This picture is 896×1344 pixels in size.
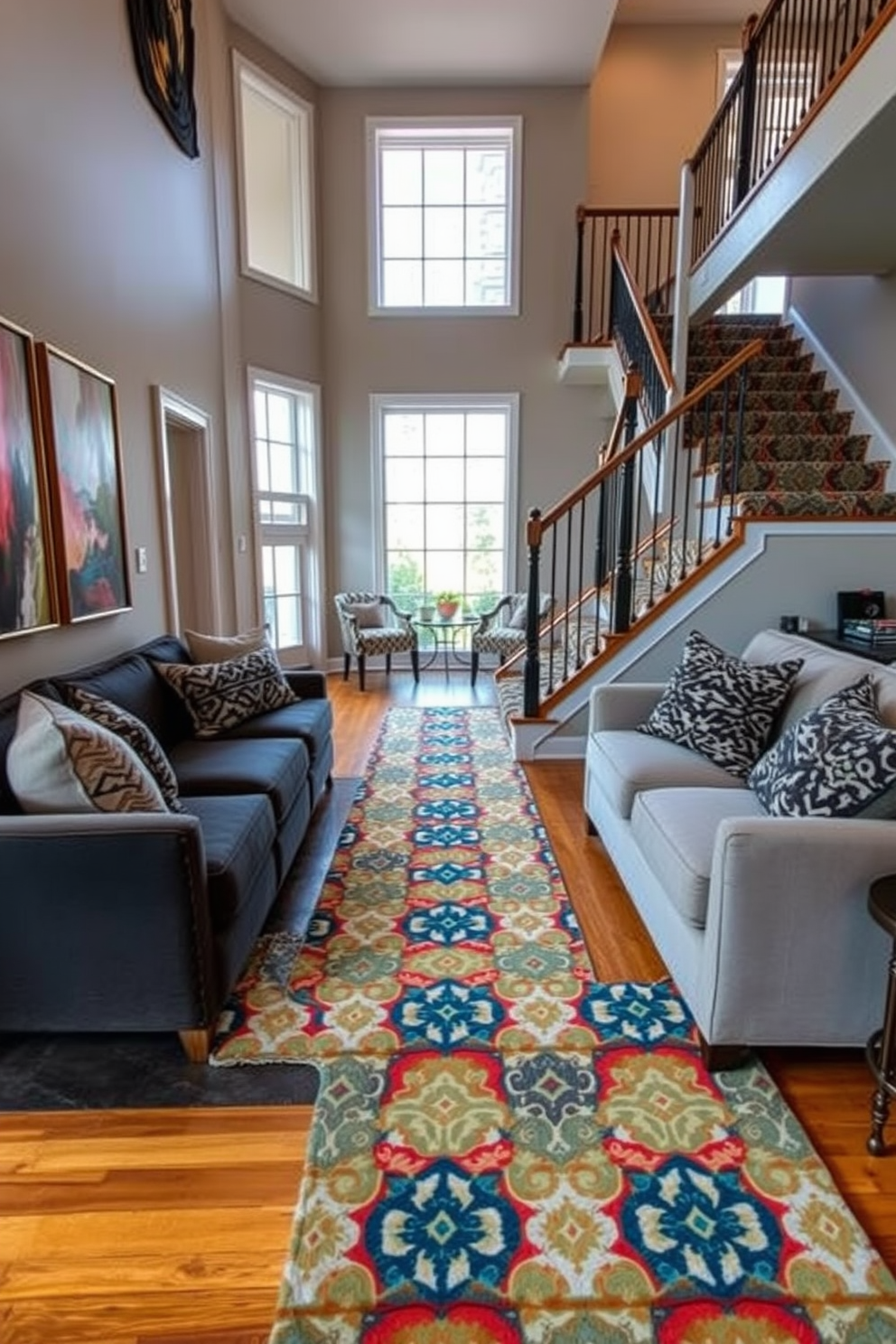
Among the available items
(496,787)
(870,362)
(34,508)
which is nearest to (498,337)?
(870,362)

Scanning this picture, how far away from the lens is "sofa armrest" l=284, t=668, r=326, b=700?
147 inches

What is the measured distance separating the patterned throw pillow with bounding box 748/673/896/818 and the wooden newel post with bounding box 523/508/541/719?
1888 millimetres

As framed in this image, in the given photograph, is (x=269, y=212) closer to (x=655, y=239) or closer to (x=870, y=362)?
(x=655, y=239)

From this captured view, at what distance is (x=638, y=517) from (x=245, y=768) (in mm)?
2875

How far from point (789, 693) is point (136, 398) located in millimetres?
3273

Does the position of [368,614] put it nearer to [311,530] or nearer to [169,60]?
[311,530]

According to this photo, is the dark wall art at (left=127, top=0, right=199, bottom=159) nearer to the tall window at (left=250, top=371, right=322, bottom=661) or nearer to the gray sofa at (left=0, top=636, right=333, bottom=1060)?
the tall window at (left=250, top=371, right=322, bottom=661)

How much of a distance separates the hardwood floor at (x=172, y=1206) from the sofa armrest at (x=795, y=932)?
7.3 inches

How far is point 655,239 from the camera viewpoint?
665 cm

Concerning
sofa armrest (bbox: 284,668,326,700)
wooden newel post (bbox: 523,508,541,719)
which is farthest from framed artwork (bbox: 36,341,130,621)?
wooden newel post (bbox: 523,508,541,719)

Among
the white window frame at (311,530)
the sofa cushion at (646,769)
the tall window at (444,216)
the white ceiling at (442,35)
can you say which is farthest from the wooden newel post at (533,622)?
the white ceiling at (442,35)

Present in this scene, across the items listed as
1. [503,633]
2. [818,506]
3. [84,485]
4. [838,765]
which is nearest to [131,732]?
[84,485]

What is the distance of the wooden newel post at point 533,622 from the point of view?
3.91 metres

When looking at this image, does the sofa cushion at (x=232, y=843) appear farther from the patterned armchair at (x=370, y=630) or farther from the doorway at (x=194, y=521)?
the patterned armchair at (x=370, y=630)
